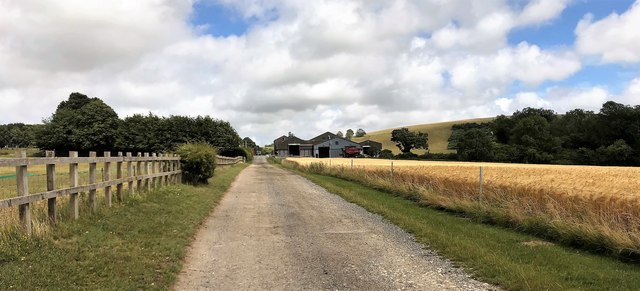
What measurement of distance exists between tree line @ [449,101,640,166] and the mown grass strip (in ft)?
246

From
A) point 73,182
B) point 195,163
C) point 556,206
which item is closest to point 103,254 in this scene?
point 73,182

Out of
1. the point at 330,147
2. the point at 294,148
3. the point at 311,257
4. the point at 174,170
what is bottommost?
the point at 311,257

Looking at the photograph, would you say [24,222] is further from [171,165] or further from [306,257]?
[171,165]

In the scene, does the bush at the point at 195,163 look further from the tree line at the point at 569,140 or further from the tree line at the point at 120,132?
the tree line at the point at 569,140

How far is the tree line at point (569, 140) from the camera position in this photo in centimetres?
7306

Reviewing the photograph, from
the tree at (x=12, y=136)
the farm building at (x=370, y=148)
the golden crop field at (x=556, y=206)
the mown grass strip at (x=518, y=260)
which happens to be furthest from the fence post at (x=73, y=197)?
the tree at (x=12, y=136)

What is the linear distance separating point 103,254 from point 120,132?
237ft

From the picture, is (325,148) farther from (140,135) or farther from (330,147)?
(140,135)

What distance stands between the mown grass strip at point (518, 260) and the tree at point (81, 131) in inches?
2804

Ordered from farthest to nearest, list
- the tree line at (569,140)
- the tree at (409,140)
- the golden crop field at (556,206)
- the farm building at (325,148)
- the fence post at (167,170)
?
the tree at (409,140), the farm building at (325,148), the tree line at (569,140), the fence post at (167,170), the golden crop field at (556,206)

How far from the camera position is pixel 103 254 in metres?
6.49

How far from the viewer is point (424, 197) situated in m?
16.7

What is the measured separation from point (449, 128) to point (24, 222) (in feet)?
547

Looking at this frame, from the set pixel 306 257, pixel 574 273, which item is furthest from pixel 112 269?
pixel 574 273
